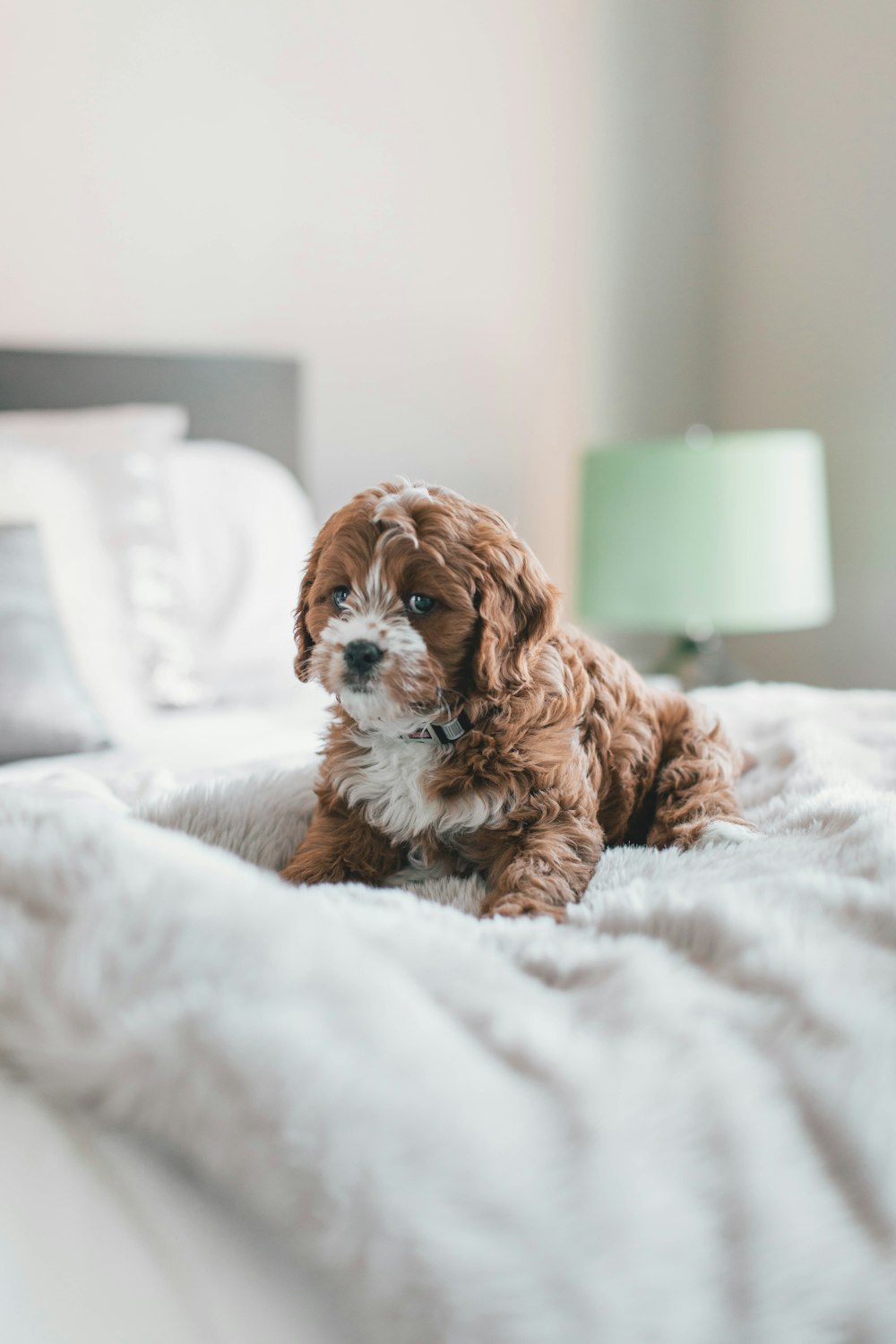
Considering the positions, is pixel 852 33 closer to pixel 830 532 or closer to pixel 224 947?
pixel 830 532

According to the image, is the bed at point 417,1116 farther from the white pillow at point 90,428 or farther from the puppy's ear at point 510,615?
the white pillow at point 90,428

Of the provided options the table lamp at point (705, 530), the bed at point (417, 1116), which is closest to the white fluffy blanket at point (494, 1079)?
the bed at point (417, 1116)

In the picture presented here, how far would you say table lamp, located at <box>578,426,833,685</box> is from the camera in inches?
93.7

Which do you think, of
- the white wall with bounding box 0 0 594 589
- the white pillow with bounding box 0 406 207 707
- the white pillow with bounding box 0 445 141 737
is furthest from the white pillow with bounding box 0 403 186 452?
the white wall with bounding box 0 0 594 589

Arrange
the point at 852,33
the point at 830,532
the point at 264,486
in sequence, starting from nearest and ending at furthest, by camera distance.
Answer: the point at 264,486
the point at 852,33
the point at 830,532

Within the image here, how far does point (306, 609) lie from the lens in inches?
37.7

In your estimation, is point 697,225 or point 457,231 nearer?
point 457,231

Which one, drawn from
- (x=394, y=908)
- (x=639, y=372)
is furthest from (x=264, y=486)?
(x=394, y=908)

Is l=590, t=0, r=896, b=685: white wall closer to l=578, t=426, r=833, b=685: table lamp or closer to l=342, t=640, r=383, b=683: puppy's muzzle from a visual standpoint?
l=578, t=426, r=833, b=685: table lamp

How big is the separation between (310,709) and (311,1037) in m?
1.36

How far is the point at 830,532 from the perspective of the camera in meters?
2.90

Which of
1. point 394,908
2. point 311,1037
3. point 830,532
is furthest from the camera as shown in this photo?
point 830,532

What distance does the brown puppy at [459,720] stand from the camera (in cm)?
85

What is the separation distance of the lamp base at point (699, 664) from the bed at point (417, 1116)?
78.8 inches
